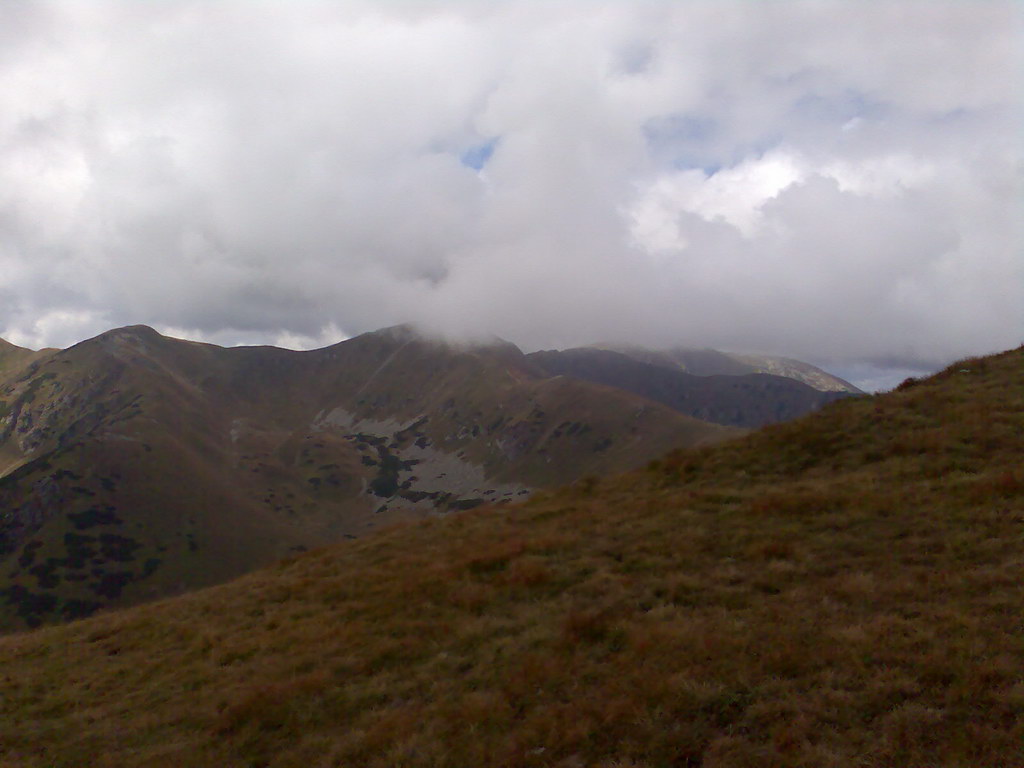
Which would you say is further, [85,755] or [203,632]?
[203,632]

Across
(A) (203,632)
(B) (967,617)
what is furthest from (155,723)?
(B) (967,617)

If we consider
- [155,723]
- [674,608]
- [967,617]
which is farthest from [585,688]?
[155,723]

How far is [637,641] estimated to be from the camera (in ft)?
38.1

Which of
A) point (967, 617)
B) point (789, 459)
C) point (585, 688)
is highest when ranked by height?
point (789, 459)

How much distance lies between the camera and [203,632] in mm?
17141

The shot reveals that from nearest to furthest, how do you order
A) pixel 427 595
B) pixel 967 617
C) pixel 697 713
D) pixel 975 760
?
pixel 975 760, pixel 697 713, pixel 967 617, pixel 427 595

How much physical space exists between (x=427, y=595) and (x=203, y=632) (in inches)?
261

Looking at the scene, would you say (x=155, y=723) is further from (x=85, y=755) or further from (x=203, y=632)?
(x=203, y=632)

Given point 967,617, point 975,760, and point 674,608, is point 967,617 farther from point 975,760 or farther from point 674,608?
point 674,608

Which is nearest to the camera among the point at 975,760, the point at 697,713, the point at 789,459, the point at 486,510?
the point at 975,760

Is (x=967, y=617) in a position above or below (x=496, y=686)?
above

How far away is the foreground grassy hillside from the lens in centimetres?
900

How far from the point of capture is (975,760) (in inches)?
294

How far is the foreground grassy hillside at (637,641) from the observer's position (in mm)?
9000
